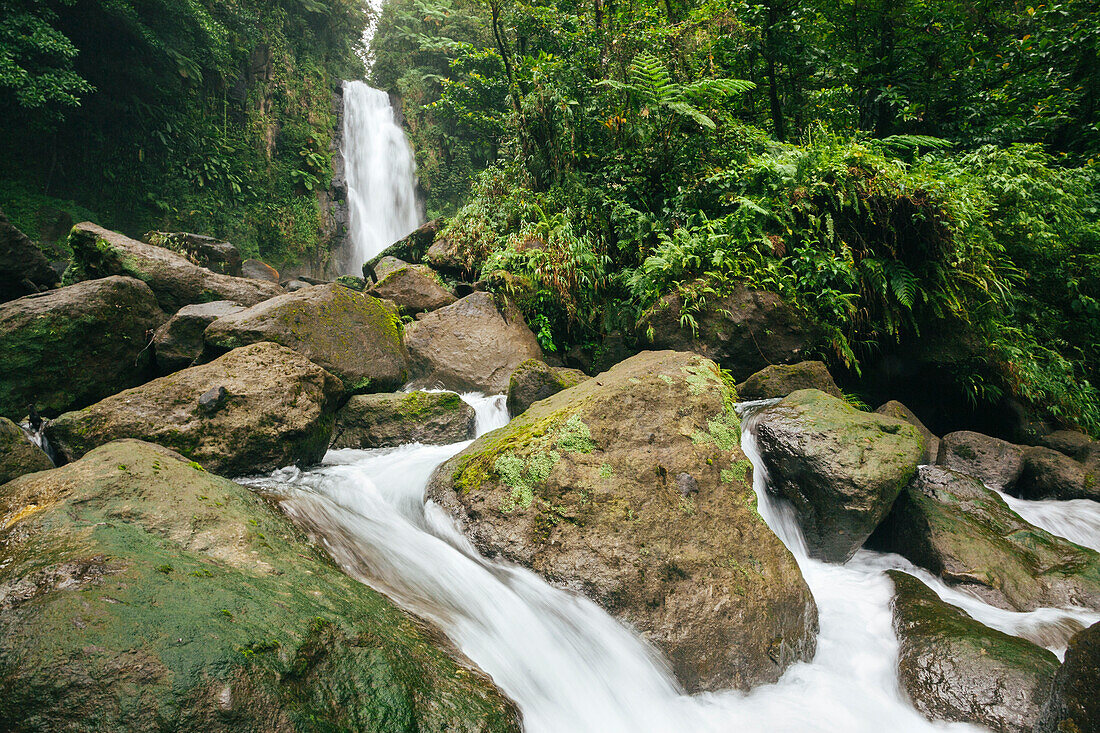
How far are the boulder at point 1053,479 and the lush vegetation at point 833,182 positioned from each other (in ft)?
3.49

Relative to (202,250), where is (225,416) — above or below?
below

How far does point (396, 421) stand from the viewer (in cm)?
568

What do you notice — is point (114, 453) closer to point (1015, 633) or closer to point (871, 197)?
point (1015, 633)

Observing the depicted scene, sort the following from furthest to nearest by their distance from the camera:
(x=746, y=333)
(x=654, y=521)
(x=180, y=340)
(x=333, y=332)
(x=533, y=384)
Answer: (x=746, y=333) < (x=533, y=384) < (x=333, y=332) < (x=180, y=340) < (x=654, y=521)

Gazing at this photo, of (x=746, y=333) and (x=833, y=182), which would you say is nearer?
(x=746, y=333)

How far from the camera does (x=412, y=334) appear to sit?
7742mm

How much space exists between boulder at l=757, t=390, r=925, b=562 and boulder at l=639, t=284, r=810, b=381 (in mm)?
1764

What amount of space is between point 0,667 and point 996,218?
1041 centimetres

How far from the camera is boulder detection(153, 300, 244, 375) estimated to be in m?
5.48

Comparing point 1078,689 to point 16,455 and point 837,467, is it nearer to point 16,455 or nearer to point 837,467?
point 837,467

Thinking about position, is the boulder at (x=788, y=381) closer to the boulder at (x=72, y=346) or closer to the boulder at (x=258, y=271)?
the boulder at (x=72, y=346)

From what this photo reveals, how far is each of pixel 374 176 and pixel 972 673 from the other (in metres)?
21.7

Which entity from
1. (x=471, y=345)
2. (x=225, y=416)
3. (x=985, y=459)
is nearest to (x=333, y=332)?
(x=225, y=416)

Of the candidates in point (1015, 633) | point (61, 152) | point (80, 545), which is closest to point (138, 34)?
point (61, 152)
